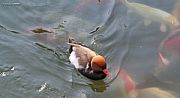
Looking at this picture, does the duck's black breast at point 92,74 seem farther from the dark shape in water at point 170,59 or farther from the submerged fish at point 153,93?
the dark shape in water at point 170,59

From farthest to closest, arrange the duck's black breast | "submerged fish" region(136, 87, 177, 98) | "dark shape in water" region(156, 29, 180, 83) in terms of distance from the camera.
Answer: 1. "dark shape in water" region(156, 29, 180, 83)
2. the duck's black breast
3. "submerged fish" region(136, 87, 177, 98)

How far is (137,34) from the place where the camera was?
952 centimetres

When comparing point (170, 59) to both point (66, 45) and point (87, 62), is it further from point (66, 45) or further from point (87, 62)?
point (66, 45)

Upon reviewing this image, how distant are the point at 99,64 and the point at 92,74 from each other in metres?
0.27

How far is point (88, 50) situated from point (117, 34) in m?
1.13

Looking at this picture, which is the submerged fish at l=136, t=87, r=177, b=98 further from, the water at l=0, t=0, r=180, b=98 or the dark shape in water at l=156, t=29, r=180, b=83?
the dark shape in water at l=156, t=29, r=180, b=83

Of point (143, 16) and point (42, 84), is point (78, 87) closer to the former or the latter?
point (42, 84)

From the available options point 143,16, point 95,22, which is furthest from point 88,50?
point 143,16

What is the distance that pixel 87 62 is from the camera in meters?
8.48

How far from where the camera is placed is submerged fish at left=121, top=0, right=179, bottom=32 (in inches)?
388

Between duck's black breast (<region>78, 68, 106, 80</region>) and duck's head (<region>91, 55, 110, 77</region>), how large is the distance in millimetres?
88

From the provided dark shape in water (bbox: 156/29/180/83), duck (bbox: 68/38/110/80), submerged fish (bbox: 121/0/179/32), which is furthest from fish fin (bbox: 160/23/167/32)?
duck (bbox: 68/38/110/80)

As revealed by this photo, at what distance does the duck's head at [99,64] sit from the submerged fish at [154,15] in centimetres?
205

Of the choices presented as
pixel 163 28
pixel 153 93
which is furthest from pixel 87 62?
pixel 163 28
